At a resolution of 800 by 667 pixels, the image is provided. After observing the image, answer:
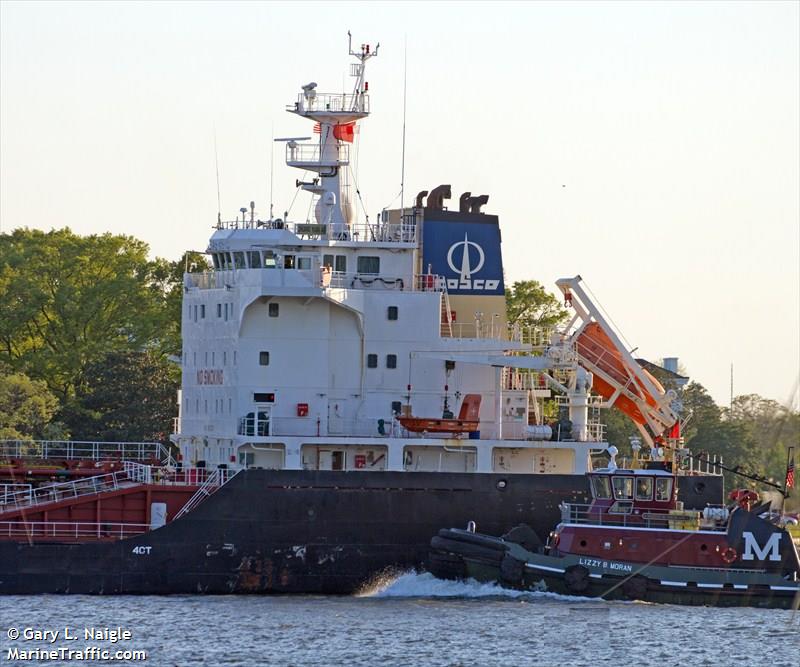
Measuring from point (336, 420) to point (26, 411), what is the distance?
2165 cm

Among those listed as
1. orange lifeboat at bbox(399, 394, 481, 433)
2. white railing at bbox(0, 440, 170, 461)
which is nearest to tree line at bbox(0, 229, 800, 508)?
white railing at bbox(0, 440, 170, 461)

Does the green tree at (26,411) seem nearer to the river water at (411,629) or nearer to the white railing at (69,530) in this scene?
the white railing at (69,530)

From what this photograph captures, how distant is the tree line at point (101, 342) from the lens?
66125mm

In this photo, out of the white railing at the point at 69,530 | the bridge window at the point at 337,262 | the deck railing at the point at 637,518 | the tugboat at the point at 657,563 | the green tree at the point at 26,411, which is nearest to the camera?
the white railing at the point at 69,530

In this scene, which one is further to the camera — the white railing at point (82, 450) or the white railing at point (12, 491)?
the white railing at point (82, 450)

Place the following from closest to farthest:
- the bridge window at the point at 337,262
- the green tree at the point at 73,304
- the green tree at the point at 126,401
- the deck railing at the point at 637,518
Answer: the deck railing at the point at 637,518 → the bridge window at the point at 337,262 → the green tree at the point at 126,401 → the green tree at the point at 73,304

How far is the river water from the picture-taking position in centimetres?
3703

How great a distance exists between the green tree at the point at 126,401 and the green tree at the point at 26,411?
1.02m

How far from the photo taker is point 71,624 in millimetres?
39062

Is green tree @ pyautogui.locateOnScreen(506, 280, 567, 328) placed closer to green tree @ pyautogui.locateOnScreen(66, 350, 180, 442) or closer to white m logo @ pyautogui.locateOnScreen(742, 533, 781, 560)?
green tree @ pyautogui.locateOnScreen(66, 350, 180, 442)

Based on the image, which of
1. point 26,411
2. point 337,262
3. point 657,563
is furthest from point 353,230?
point 26,411

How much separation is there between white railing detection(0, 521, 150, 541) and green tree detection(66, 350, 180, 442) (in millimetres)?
21523

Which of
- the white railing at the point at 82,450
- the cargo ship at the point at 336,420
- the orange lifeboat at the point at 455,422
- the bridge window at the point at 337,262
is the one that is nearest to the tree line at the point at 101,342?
the white railing at the point at 82,450

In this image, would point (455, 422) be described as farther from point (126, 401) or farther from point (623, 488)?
point (126, 401)
